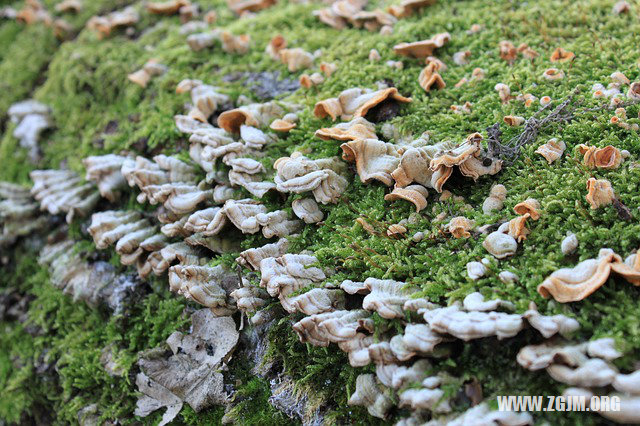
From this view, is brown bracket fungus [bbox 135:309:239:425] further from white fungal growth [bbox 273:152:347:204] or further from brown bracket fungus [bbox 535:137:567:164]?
brown bracket fungus [bbox 535:137:567:164]

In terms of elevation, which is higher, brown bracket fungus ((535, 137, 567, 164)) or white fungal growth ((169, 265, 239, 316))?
brown bracket fungus ((535, 137, 567, 164))

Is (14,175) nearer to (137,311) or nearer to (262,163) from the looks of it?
(137,311)

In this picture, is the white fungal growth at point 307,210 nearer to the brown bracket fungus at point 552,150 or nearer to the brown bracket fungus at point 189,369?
the brown bracket fungus at point 189,369

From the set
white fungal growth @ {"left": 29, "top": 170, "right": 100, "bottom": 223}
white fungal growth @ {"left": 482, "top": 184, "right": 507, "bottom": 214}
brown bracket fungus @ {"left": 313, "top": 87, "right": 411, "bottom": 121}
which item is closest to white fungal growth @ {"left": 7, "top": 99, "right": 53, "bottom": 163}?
white fungal growth @ {"left": 29, "top": 170, "right": 100, "bottom": 223}

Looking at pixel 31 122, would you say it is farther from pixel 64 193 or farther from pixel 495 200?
pixel 495 200

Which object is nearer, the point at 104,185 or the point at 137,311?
the point at 137,311

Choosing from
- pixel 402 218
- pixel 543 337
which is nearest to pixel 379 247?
pixel 402 218

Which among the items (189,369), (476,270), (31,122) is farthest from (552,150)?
(31,122)

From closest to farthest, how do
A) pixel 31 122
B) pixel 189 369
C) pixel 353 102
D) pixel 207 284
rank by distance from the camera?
pixel 207 284, pixel 189 369, pixel 353 102, pixel 31 122

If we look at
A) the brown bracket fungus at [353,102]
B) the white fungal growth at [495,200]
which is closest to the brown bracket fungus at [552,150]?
the white fungal growth at [495,200]

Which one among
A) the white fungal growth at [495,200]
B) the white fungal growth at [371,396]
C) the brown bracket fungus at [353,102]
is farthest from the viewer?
the brown bracket fungus at [353,102]

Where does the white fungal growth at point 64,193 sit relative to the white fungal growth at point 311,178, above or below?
below
